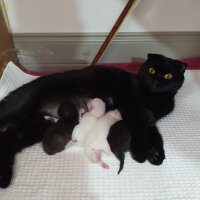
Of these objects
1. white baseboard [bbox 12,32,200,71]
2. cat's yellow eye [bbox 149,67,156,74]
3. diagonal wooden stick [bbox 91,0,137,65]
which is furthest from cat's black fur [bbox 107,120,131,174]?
white baseboard [bbox 12,32,200,71]

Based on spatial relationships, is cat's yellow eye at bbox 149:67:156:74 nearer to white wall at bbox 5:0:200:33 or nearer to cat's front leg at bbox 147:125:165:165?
cat's front leg at bbox 147:125:165:165

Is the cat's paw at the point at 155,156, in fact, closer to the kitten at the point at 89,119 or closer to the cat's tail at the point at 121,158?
the cat's tail at the point at 121,158

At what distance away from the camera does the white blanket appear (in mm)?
816

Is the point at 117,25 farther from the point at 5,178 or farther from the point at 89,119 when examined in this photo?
the point at 5,178

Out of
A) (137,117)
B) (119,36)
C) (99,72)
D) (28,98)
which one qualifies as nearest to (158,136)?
(137,117)

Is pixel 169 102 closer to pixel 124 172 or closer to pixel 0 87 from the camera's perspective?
pixel 124 172

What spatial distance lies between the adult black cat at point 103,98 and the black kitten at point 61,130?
0.05m

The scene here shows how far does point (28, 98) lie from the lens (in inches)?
38.5

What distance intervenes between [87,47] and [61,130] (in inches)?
28.3

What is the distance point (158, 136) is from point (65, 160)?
39 cm

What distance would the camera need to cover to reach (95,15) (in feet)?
4.52

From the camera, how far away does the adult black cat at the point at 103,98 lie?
0.93 meters

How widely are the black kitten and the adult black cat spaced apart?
2.1 inches

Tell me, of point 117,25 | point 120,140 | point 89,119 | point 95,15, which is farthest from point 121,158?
point 95,15
